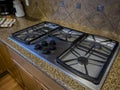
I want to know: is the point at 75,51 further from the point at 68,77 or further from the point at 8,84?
the point at 8,84

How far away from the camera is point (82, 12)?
3.81 feet

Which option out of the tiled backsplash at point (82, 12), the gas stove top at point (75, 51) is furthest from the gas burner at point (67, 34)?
the tiled backsplash at point (82, 12)

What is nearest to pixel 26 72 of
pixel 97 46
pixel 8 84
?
pixel 97 46

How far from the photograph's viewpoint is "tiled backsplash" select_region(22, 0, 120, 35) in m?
0.98

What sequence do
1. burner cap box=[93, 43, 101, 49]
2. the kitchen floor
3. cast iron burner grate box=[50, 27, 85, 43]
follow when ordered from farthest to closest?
the kitchen floor < cast iron burner grate box=[50, 27, 85, 43] < burner cap box=[93, 43, 101, 49]

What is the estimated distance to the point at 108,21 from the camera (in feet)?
3.34

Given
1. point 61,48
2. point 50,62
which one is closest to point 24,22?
point 61,48

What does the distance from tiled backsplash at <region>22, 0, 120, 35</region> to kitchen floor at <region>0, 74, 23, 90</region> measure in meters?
1.10

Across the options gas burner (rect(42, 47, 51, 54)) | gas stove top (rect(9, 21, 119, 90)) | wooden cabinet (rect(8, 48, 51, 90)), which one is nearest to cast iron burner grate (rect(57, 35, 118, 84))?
gas stove top (rect(9, 21, 119, 90))

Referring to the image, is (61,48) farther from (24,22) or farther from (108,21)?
(24,22)

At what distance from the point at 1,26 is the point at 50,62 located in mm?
992

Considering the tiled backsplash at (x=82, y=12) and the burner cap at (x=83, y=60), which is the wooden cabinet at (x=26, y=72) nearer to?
the burner cap at (x=83, y=60)

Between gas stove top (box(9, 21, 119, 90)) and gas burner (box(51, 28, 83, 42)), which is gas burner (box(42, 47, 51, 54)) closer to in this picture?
gas stove top (box(9, 21, 119, 90))

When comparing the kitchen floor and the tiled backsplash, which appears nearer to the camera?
the tiled backsplash
